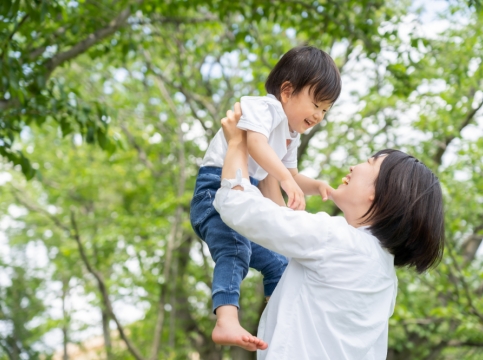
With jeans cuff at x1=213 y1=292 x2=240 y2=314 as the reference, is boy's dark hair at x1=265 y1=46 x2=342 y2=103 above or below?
above

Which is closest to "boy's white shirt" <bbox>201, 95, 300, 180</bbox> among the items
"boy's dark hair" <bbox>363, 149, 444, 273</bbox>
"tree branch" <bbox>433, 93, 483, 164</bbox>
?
"boy's dark hair" <bbox>363, 149, 444, 273</bbox>

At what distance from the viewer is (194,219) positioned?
80.0 inches

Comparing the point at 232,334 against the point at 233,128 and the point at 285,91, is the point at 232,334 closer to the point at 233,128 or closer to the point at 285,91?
the point at 233,128

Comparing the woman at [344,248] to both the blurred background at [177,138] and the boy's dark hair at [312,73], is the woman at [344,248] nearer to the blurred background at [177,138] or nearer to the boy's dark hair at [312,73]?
the boy's dark hair at [312,73]

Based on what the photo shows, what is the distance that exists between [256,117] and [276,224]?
0.38 m

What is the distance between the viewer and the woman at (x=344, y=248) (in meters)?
1.63

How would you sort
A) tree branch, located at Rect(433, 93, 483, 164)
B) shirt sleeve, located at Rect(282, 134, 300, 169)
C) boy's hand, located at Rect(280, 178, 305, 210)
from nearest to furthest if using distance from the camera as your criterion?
boy's hand, located at Rect(280, 178, 305, 210), shirt sleeve, located at Rect(282, 134, 300, 169), tree branch, located at Rect(433, 93, 483, 164)

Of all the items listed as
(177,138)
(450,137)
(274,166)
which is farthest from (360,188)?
(177,138)

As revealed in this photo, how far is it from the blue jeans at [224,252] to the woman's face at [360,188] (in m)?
0.33

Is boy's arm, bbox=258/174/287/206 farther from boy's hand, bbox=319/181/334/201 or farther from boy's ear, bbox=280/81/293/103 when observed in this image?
boy's ear, bbox=280/81/293/103

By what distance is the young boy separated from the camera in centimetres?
177

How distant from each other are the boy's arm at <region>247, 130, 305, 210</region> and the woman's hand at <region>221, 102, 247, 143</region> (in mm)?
43

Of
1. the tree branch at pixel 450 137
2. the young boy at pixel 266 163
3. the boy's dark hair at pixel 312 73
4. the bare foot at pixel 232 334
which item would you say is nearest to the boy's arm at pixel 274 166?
the young boy at pixel 266 163

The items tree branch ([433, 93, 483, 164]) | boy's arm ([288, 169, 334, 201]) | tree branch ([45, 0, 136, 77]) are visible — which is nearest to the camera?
boy's arm ([288, 169, 334, 201])
